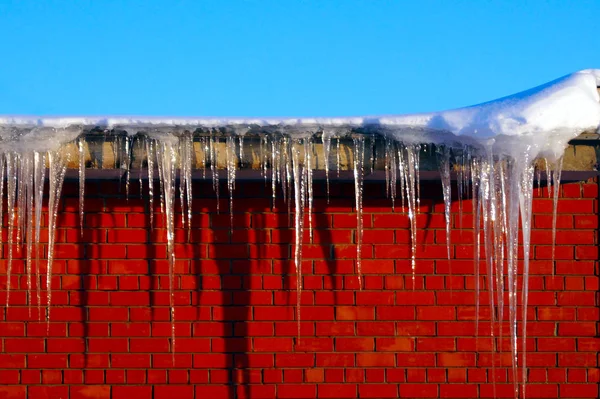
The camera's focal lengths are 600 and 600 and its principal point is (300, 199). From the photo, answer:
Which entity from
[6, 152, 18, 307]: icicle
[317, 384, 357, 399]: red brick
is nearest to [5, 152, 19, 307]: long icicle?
[6, 152, 18, 307]: icicle

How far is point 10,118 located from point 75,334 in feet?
4.80

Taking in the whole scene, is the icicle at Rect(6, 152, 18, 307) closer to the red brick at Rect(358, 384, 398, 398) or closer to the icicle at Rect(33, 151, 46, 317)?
the icicle at Rect(33, 151, 46, 317)

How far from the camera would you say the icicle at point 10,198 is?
10.5 ft

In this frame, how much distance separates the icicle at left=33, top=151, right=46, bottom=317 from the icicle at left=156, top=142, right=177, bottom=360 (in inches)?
24.3

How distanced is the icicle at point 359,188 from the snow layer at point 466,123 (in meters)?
0.20

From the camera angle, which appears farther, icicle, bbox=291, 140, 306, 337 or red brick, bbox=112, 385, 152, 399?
red brick, bbox=112, 385, 152, 399

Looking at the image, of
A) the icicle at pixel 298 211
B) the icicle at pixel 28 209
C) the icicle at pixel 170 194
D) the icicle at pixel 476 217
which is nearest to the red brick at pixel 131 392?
the icicle at pixel 170 194

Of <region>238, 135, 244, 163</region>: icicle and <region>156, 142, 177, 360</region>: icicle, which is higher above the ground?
<region>238, 135, 244, 163</region>: icicle

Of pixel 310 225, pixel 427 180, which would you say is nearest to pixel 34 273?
pixel 310 225

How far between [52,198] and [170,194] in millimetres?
683

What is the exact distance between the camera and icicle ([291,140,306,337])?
10.6 ft

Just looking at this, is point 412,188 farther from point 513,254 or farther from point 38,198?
point 38,198

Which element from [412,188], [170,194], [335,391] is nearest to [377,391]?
[335,391]

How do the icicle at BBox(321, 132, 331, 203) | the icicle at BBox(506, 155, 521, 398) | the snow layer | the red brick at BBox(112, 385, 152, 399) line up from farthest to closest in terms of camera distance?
the red brick at BBox(112, 385, 152, 399) < the icicle at BBox(506, 155, 521, 398) < the icicle at BBox(321, 132, 331, 203) < the snow layer
